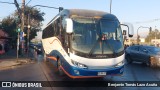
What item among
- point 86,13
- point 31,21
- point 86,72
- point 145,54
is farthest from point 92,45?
point 31,21

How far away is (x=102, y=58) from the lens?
463 inches

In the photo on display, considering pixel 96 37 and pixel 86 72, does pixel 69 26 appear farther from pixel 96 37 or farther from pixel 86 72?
pixel 86 72

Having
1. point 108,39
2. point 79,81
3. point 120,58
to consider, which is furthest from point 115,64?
point 79,81

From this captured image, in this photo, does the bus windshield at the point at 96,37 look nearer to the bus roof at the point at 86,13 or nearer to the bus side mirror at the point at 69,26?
the bus roof at the point at 86,13

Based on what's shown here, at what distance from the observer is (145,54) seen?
21500 millimetres

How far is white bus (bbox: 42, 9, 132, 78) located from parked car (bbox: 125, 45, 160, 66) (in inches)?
347

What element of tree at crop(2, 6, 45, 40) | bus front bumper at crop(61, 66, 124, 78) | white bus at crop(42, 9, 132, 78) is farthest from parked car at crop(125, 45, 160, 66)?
tree at crop(2, 6, 45, 40)

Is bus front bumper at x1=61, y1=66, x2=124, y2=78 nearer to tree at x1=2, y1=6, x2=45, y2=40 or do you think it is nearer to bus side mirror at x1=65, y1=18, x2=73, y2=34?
bus side mirror at x1=65, y1=18, x2=73, y2=34

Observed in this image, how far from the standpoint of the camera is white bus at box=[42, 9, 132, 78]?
38.1 ft

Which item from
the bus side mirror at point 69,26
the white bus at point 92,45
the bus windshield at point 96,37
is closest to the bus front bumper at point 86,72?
the white bus at point 92,45

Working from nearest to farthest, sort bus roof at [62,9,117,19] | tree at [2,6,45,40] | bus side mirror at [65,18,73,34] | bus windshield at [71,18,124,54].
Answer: bus side mirror at [65,18,73,34], bus windshield at [71,18,124,54], bus roof at [62,9,117,19], tree at [2,6,45,40]

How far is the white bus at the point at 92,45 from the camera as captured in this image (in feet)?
38.1

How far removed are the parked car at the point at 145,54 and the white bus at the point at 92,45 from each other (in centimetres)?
882

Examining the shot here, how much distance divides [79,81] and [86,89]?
87.4 inches
